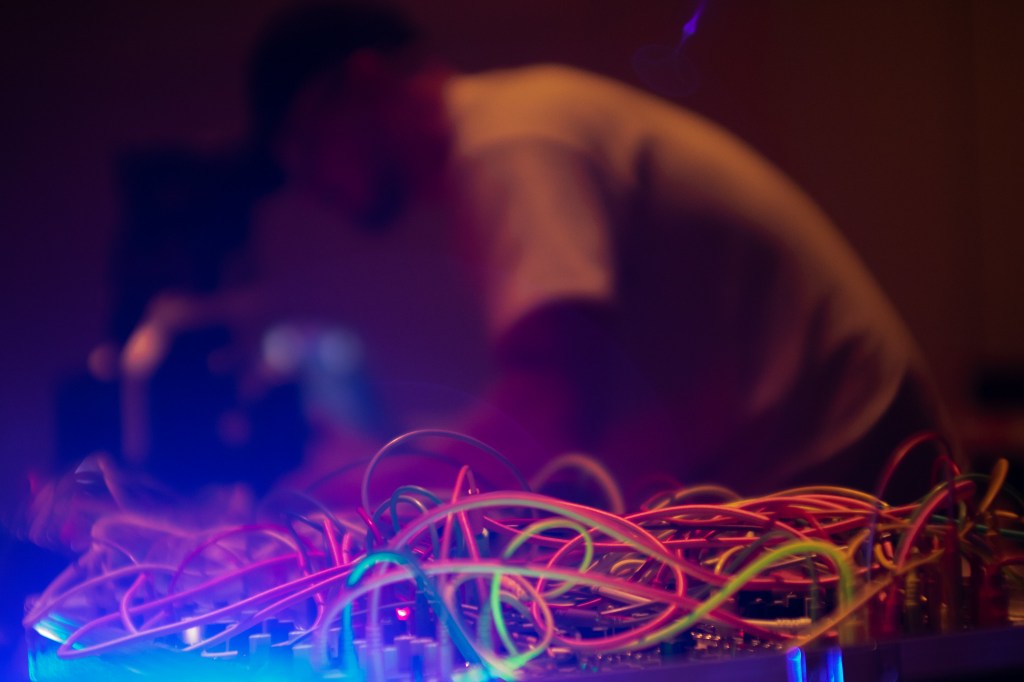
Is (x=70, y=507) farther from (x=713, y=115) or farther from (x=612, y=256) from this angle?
(x=713, y=115)

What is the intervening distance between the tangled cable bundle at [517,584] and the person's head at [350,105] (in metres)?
0.31

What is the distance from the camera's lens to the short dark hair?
0.76m

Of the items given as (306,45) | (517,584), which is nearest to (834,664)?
(517,584)

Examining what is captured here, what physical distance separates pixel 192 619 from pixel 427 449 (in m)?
0.28

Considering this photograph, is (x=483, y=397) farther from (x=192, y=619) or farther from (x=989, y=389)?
(x=989, y=389)

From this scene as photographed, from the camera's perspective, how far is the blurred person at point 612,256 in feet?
2.58

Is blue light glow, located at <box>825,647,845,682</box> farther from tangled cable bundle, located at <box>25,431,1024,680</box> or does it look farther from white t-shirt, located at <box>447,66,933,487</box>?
white t-shirt, located at <box>447,66,933,487</box>

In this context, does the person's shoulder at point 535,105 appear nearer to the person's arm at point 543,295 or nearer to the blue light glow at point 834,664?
the person's arm at point 543,295

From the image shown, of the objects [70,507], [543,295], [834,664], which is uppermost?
[543,295]

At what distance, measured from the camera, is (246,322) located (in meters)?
0.75

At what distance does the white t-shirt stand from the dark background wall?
38 millimetres

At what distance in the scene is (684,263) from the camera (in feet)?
2.87

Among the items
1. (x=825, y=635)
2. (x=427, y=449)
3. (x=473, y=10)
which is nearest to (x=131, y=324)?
(x=427, y=449)

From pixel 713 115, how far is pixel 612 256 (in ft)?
0.70
